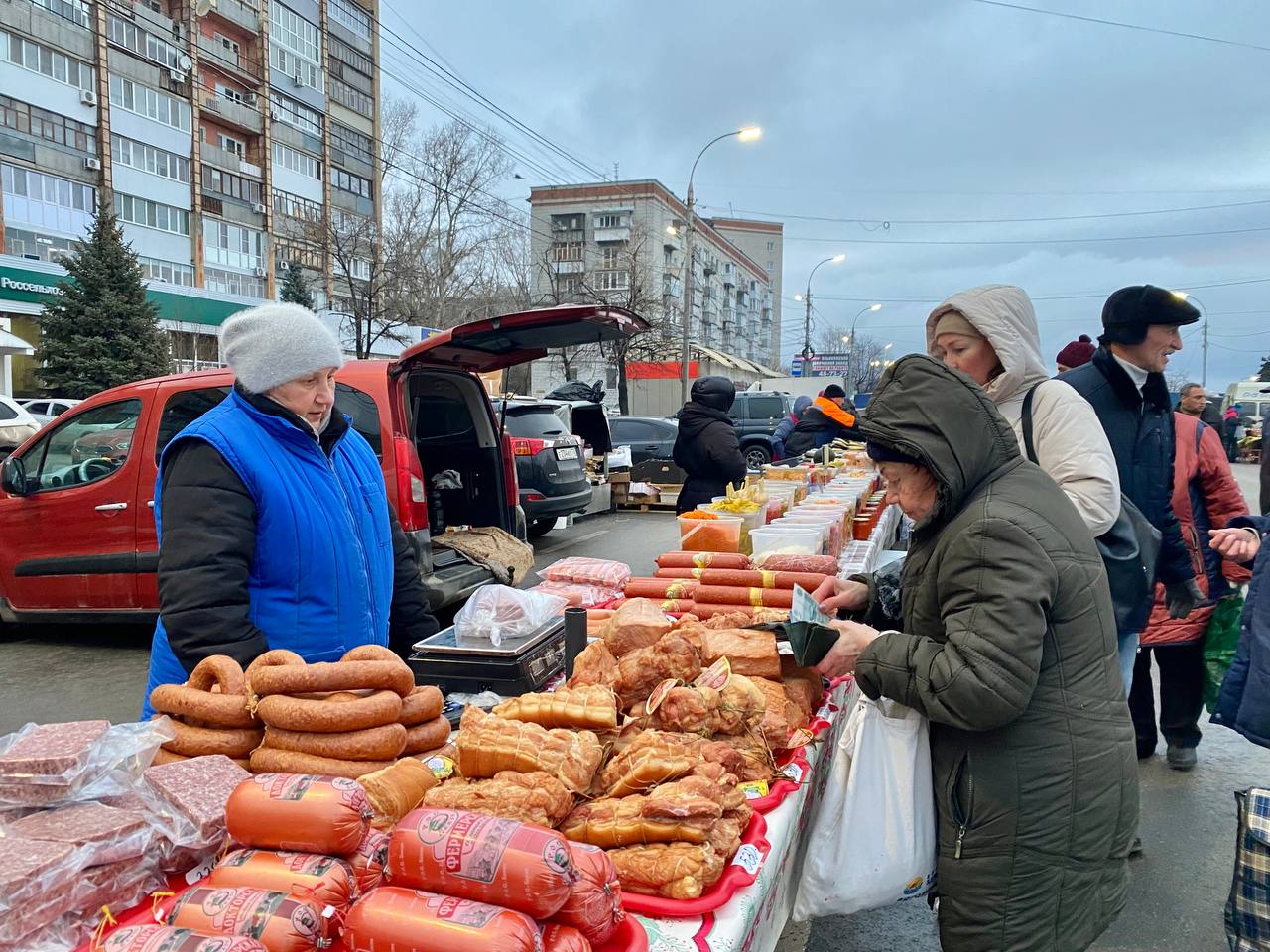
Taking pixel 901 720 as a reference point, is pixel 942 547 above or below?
above

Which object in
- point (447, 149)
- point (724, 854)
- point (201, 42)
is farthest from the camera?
point (201, 42)

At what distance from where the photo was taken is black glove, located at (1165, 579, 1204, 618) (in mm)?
3699

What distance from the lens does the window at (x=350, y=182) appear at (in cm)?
4941

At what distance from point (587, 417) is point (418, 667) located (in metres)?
11.6

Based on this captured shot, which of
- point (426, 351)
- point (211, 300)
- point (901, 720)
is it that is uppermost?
point (211, 300)

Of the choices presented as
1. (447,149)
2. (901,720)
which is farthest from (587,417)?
(447,149)

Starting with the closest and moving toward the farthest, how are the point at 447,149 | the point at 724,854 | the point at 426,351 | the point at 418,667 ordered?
1. the point at 724,854
2. the point at 418,667
3. the point at 426,351
4. the point at 447,149

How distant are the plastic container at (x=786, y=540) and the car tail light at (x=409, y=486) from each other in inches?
109

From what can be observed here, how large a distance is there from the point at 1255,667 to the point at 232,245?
156 feet

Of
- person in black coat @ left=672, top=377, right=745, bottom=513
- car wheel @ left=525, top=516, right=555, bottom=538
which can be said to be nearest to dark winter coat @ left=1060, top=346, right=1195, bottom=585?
person in black coat @ left=672, top=377, right=745, bottom=513

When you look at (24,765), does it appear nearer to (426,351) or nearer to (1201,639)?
(426,351)

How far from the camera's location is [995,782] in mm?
1766

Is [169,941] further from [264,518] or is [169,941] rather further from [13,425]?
[13,425]

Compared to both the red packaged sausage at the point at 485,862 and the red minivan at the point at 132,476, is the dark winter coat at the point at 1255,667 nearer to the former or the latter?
the red packaged sausage at the point at 485,862
